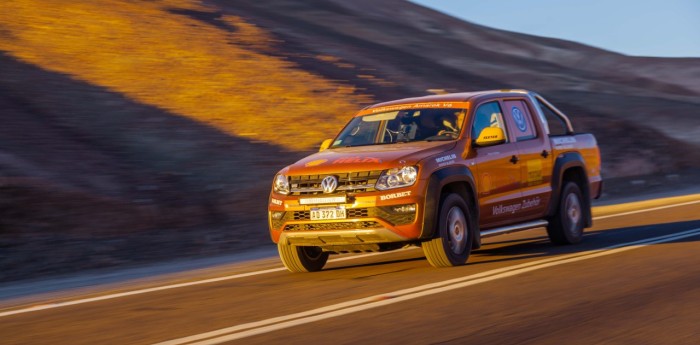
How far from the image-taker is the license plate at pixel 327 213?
1004 centimetres

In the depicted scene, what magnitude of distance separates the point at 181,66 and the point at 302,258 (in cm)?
1901

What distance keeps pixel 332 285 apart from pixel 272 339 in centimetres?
275

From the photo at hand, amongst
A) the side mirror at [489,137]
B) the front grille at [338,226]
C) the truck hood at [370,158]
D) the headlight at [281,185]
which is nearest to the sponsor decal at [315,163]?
the truck hood at [370,158]

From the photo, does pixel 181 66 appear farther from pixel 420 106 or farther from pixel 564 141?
pixel 420 106

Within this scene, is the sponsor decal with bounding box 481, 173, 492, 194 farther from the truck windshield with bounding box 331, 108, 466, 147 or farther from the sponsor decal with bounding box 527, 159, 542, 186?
the sponsor decal with bounding box 527, 159, 542, 186

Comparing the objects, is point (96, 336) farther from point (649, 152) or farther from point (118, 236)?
point (649, 152)

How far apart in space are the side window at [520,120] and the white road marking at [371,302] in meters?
1.47

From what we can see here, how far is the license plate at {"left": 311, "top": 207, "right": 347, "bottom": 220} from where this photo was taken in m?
10.0

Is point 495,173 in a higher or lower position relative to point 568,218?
higher

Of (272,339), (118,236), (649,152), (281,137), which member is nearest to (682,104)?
(649,152)

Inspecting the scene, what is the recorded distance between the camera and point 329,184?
10125mm

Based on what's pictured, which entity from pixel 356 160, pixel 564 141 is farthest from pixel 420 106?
pixel 564 141

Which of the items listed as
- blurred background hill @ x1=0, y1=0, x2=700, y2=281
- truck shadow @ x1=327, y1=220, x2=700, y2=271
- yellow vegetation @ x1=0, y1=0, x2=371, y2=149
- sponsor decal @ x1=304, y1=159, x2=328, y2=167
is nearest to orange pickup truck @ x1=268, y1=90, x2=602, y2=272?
sponsor decal @ x1=304, y1=159, x2=328, y2=167

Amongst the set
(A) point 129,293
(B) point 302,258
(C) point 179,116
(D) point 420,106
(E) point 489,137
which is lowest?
(A) point 129,293
